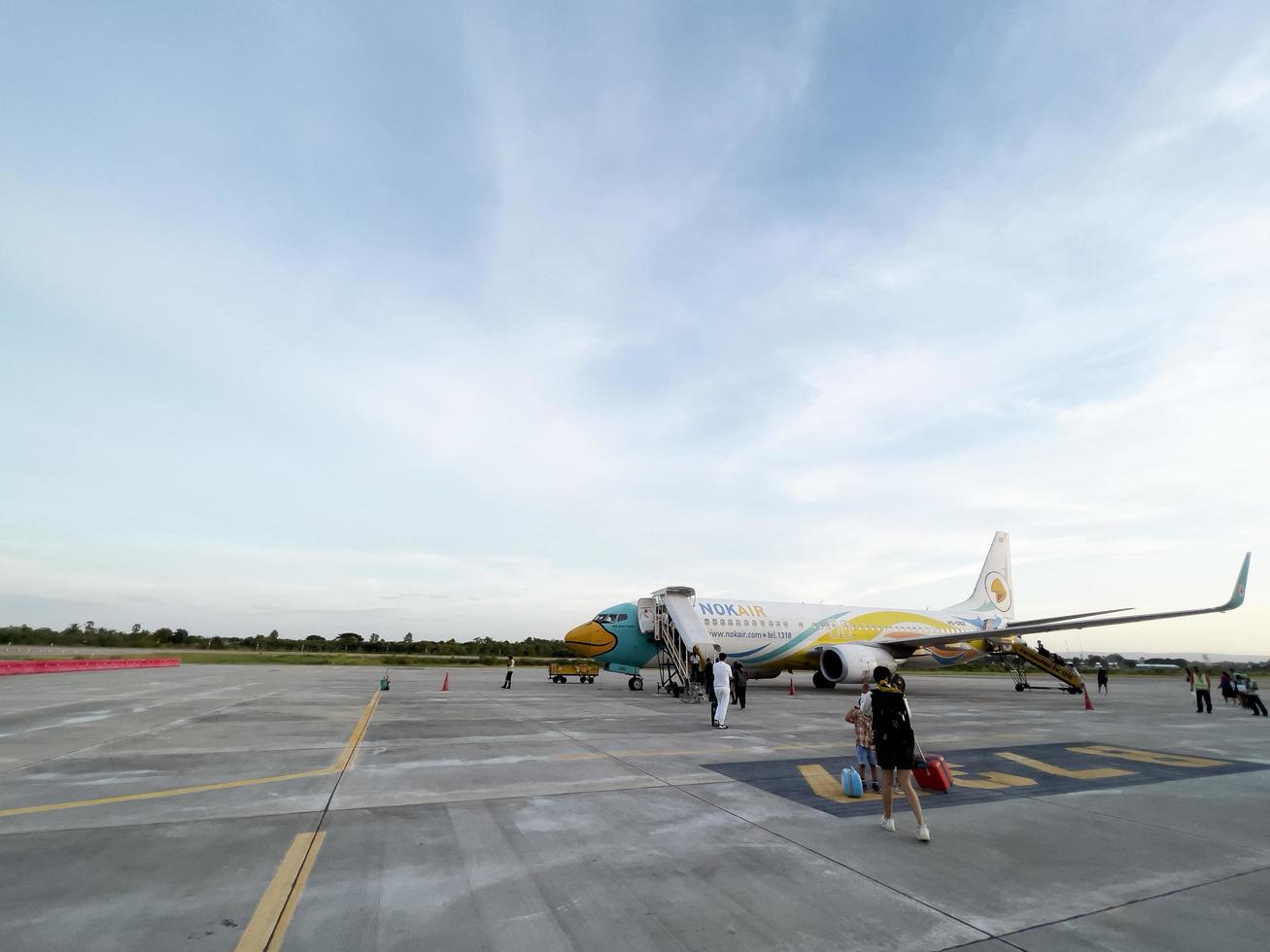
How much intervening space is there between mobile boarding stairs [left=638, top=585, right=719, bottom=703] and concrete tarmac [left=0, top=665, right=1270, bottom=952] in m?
9.06

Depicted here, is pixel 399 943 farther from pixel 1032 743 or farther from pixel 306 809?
pixel 1032 743

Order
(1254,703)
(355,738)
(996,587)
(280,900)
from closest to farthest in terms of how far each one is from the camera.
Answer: (280,900)
(355,738)
(1254,703)
(996,587)

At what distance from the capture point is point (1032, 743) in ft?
40.4

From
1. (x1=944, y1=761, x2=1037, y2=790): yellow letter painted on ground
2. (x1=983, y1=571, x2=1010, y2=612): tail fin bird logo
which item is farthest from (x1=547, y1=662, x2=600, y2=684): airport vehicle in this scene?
(x1=983, y1=571, x2=1010, y2=612): tail fin bird logo

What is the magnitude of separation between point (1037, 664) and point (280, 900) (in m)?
33.9

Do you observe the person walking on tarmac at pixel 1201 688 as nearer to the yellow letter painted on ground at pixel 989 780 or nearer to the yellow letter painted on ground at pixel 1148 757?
the yellow letter painted on ground at pixel 1148 757

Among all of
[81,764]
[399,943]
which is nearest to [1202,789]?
[399,943]

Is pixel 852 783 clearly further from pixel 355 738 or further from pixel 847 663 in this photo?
pixel 847 663

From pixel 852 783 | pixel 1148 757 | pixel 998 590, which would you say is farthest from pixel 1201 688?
pixel 852 783

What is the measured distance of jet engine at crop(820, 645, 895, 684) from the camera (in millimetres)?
23045

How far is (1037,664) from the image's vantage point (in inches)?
1166

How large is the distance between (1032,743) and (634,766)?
8.56 m

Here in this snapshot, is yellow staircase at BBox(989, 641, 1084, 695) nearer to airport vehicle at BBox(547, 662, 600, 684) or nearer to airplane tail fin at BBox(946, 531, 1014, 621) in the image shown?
airplane tail fin at BBox(946, 531, 1014, 621)

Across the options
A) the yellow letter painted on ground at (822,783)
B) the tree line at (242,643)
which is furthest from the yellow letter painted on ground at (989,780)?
the tree line at (242,643)
